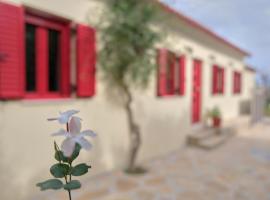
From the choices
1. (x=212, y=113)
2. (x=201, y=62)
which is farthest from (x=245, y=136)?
(x=201, y=62)

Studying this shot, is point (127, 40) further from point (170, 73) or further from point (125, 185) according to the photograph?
point (170, 73)

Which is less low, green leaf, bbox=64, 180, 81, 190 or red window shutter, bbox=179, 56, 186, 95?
red window shutter, bbox=179, 56, 186, 95

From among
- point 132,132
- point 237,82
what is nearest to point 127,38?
point 132,132

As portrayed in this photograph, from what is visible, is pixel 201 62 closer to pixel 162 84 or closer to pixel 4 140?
pixel 162 84

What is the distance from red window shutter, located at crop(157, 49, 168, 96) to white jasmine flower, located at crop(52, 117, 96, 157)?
17.3 feet

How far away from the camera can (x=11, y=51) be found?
10.9ft

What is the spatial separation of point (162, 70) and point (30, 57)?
130 inches

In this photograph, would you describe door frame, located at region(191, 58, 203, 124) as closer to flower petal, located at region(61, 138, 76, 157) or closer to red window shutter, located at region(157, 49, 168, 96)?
red window shutter, located at region(157, 49, 168, 96)

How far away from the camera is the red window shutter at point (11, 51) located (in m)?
3.24

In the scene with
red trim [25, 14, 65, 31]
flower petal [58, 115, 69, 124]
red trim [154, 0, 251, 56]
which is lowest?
flower petal [58, 115, 69, 124]

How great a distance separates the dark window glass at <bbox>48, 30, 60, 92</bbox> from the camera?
13.4ft

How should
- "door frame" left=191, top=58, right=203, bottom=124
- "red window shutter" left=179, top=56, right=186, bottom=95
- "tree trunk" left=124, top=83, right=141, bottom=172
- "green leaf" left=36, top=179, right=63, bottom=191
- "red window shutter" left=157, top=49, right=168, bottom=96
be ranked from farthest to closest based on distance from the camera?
"door frame" left=191, top=58, right=203, bottom=124 → "red window shutter" left=179, top=56, right=186, bottom=95 → "red window shutter" left=157, top=49, right=168, bottom=96 → "tree trunk" left=124, top=83, right=141, bottom=172 → "green leaf" left=36, top=179, right=63, bottom=191

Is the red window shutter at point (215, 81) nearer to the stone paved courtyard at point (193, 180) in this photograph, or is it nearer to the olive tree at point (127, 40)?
the stone paved courtyard at point (193, 180)

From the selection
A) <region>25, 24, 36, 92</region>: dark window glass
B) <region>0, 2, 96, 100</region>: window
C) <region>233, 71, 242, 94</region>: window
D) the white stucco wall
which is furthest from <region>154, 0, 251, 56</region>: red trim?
<region>25, 24, 36, 92</region>: dark window glass
